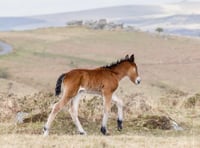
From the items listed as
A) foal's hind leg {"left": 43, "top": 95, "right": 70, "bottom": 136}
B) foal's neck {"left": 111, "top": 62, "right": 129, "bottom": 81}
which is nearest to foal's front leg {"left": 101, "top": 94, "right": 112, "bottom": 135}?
foal's neck {"left": 111, "top": 62, "right": 129, "bottom": 81}

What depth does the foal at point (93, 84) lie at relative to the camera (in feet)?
45.9

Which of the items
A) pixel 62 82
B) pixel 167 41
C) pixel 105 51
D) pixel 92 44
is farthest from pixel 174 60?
pixel 62 82

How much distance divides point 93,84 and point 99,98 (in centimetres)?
375

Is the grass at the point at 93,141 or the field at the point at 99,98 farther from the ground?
the field at the point at 99,98

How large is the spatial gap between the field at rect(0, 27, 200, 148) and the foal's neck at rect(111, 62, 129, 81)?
1.28m

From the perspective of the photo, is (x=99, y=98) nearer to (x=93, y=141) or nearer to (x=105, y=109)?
(x=105, y=109)

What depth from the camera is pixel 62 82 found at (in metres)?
14.1

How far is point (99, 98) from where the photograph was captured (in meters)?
18.0

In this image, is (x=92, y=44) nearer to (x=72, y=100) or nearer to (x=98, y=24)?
(x=98, y=24)

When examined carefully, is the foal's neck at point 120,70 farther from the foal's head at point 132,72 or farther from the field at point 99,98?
the field at point 99,98

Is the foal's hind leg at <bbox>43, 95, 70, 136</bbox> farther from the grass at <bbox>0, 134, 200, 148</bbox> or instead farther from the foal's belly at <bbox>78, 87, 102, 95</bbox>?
the grass at <bbox>0, 134, 200, 148</bbox>

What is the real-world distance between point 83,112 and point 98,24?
102 meters

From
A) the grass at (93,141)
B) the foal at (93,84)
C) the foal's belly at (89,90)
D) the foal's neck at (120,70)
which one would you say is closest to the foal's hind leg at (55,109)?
the foal at (93,84)

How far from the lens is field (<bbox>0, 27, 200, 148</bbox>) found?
1370cm
